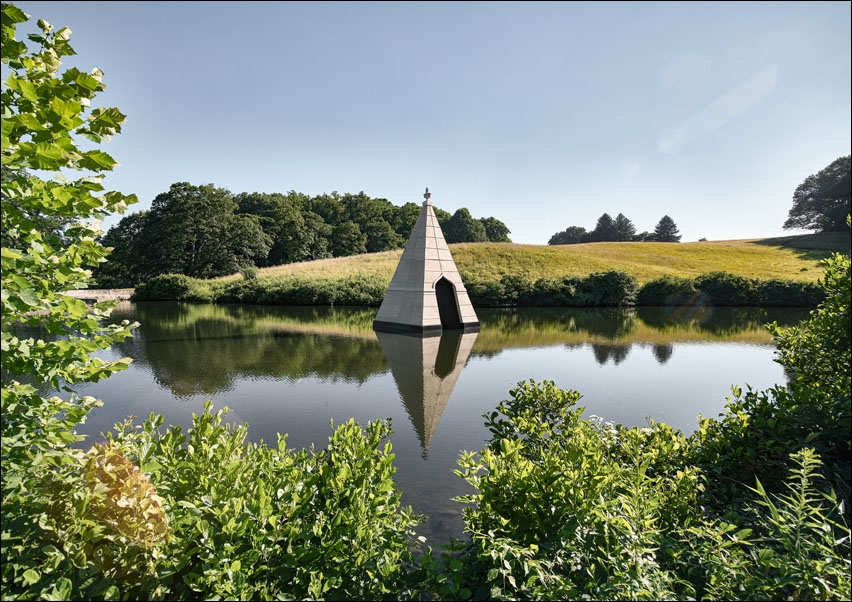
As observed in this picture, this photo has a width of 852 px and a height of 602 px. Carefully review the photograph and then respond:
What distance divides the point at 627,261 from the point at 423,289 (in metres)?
36.0

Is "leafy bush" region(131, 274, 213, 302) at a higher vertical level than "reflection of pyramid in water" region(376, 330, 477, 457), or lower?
higher

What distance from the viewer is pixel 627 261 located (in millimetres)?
45125

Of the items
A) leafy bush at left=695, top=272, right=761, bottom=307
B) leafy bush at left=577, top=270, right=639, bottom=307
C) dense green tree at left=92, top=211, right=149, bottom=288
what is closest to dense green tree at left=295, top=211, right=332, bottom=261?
dense green tree at left=92, top=211, right=149, bottom=288

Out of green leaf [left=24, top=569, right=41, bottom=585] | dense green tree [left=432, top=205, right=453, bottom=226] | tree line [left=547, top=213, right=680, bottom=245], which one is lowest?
green leaf [left=24, top=569, right=41, bottom=585]

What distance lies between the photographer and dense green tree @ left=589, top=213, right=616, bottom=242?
80.6 metres

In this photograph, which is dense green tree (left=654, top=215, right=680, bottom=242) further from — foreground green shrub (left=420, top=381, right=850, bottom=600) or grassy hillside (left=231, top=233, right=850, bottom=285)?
foreground green shrub (left=420, top=381, right=850, bottom=600)

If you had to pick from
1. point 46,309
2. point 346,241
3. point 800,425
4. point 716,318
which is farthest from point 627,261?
point 46,309

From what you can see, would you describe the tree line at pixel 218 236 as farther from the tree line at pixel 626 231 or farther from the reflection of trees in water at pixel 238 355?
the tree line at pixel 626 231

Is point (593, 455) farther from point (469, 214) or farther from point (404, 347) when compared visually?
point (469, 214)

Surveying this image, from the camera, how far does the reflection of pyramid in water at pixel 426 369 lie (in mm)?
7434

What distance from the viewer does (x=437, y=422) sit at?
7.05 m

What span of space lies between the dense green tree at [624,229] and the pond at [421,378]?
2571 inches

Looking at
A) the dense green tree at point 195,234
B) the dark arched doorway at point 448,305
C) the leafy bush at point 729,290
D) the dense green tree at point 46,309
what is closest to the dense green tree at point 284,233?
the dense green tree at point 195,234

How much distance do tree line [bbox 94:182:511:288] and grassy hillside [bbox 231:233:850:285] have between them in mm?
11357
